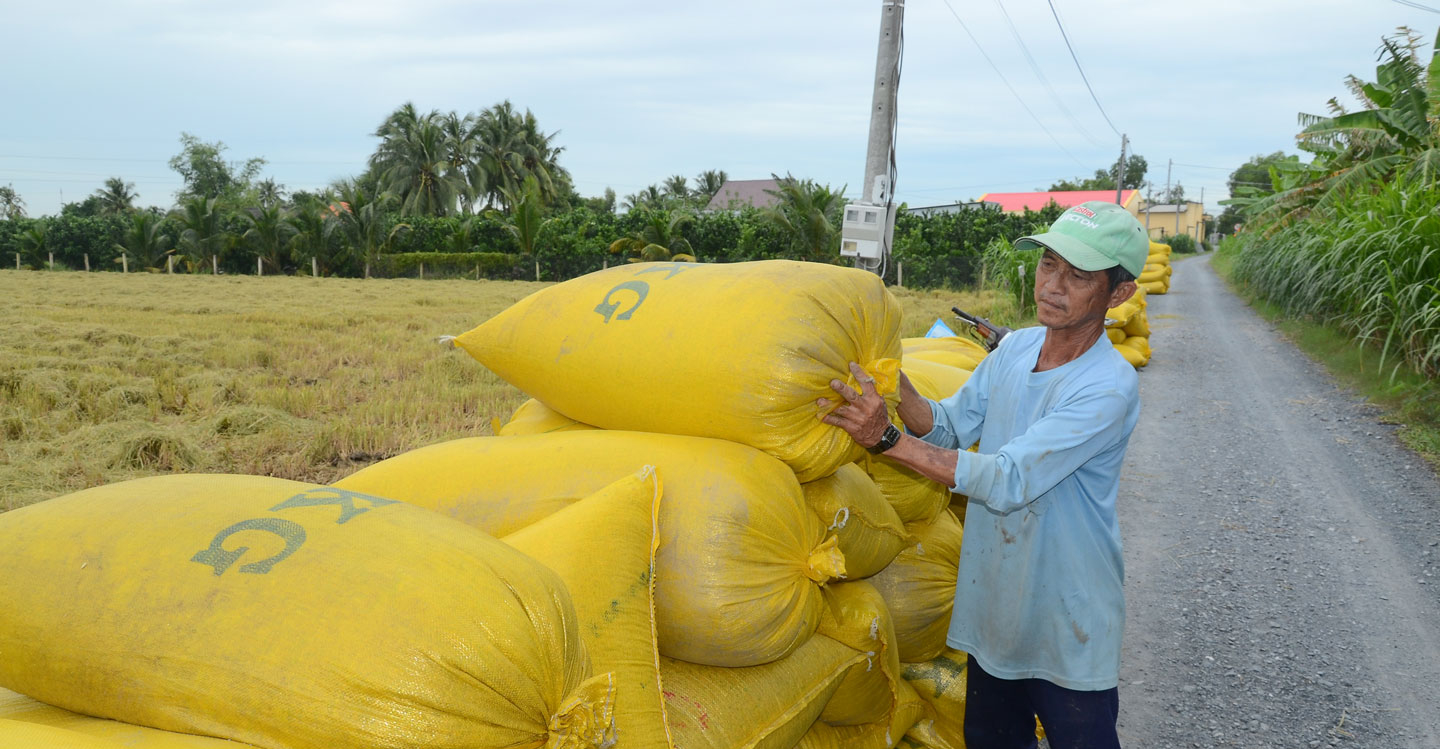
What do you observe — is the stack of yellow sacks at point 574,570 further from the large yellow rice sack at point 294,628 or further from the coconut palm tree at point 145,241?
the coconut palm tree at point 145,241

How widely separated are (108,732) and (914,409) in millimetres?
1681

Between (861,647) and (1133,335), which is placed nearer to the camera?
(861,647)

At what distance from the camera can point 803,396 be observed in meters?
1.90

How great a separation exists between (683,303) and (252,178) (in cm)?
5635

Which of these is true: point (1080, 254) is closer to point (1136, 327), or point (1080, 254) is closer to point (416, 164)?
point (1136, 327)

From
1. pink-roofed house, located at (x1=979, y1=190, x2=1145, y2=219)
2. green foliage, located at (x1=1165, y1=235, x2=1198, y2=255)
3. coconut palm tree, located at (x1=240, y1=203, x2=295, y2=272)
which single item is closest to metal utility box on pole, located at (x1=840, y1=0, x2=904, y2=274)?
coconut palm tree, located at (x1=240, y1=203, x2=295, y2=272)

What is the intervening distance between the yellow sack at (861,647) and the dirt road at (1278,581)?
3.15 feet

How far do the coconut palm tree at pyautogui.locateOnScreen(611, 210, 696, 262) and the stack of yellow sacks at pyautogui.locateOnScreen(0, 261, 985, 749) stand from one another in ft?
74.8

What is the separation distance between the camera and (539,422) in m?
2.40

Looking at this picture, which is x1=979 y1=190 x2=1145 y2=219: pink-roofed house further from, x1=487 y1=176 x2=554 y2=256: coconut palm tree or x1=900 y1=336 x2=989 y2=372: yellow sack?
x1=900 y1=336 x2=989 y2=372: yellow sack

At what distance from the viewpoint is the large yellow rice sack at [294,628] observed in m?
1.12

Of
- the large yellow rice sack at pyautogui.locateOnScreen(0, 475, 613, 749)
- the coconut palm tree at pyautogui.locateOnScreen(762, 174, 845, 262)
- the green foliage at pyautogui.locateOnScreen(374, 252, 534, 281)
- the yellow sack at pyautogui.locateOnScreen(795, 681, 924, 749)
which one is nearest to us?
the large yellow rice sack at pyautogui.locateOnScreen(0, 475, 613, 749)

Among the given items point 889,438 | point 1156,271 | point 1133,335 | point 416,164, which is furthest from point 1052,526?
point 416,164

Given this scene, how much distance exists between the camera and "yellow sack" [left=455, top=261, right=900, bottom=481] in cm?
189
